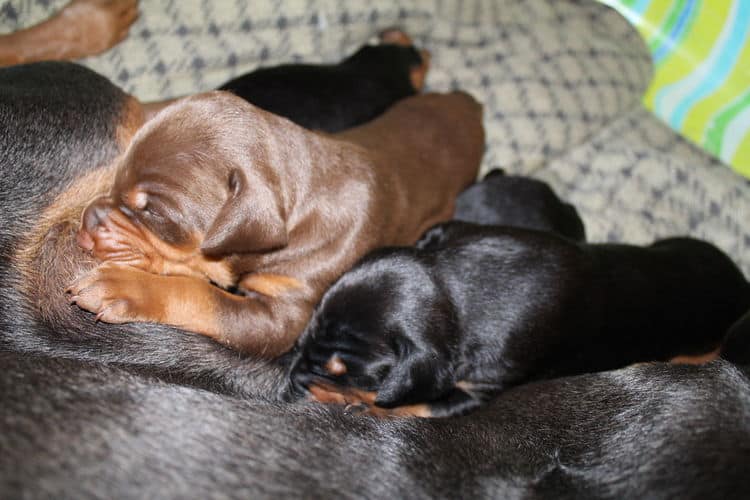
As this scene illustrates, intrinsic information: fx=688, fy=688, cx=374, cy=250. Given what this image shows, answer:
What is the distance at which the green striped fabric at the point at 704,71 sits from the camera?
12.6 ft

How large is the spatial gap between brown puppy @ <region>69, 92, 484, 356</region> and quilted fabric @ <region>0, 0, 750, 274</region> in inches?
34.6

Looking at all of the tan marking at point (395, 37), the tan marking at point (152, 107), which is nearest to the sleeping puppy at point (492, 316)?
the tan marking at point (152, 107)

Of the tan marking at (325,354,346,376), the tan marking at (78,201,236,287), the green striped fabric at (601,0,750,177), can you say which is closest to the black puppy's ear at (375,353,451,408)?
the tan marking at (325,354,346,376)

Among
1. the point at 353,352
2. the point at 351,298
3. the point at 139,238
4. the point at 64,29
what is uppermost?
the point at 64,29

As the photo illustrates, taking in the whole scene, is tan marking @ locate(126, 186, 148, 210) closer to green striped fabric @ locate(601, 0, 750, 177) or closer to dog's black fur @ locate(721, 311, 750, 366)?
dog's black fur @ locate(721, 311, 750, 366)

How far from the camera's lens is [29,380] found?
67.1 inches

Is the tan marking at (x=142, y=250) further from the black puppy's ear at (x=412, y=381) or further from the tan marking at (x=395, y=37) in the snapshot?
the tan marking at (x=395, y=37)

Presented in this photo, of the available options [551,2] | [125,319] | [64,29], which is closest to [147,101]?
Answer: [64,29]

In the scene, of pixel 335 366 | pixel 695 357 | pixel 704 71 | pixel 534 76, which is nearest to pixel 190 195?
pixel 335 366

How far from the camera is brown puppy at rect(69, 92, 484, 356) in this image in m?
2.11

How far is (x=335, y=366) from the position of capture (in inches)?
94.0

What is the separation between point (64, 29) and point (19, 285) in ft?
4.22

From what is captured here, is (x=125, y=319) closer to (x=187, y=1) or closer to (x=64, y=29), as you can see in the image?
(x=64, y=29)

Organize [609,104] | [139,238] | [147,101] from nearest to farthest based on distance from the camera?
1. [139,238]
2. [147,101]
3. [609,104]
